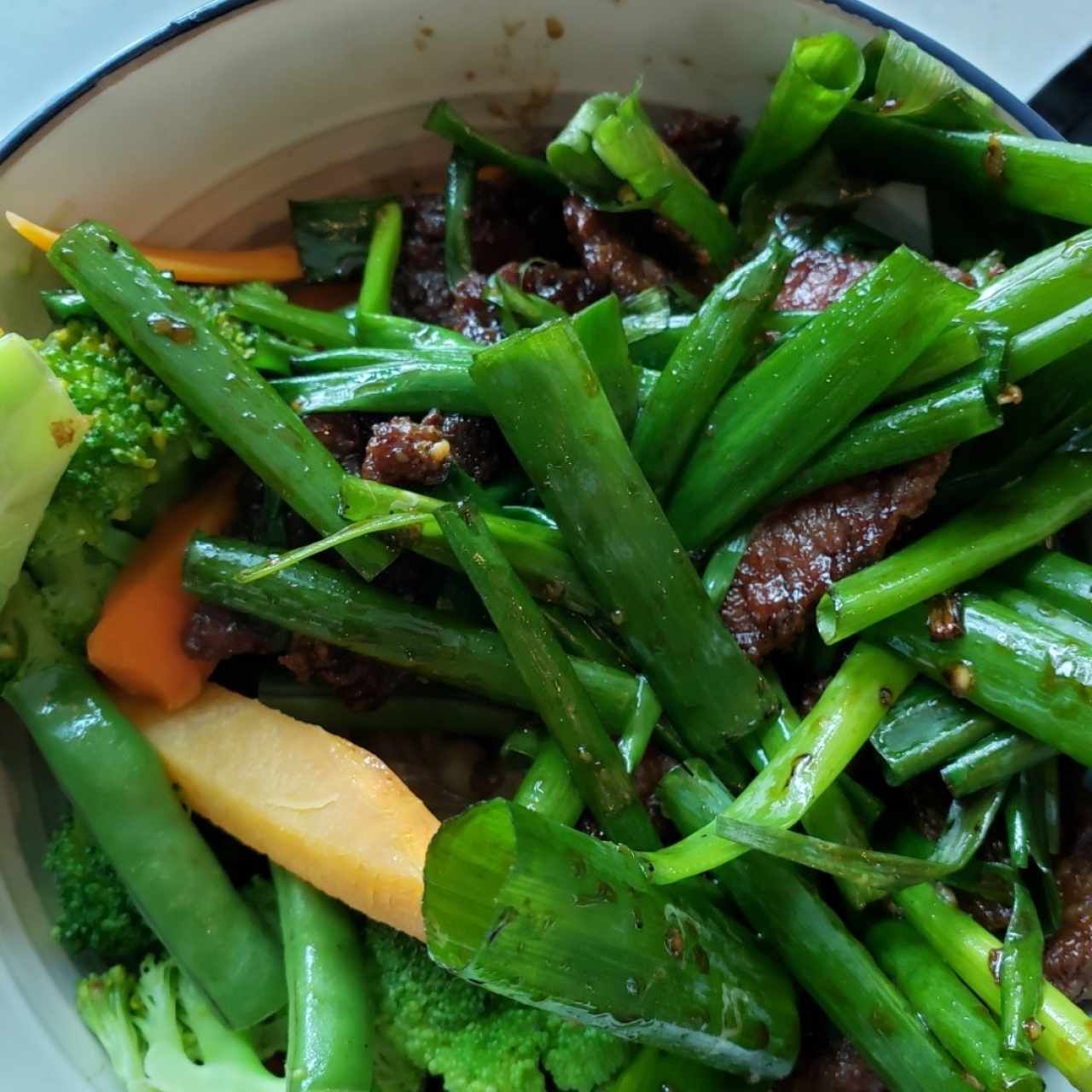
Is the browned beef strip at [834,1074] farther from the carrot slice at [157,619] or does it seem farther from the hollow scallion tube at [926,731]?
the carrot slice at [157,619]

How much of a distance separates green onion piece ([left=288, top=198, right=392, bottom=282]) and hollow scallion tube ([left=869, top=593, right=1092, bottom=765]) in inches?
37.0

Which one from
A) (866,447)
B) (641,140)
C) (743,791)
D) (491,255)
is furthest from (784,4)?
(743,791)

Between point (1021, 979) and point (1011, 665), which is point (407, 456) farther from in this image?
point (1021, 979)

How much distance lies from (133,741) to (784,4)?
129 cm

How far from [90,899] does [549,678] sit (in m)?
0.68

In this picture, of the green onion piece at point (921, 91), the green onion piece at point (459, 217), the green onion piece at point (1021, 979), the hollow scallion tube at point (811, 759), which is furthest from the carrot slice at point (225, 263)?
the green onion piece at point (1021, 979)

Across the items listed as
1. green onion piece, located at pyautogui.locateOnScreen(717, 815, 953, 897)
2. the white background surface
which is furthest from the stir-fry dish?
the white background surface

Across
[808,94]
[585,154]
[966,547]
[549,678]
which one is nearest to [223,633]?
[549,678]

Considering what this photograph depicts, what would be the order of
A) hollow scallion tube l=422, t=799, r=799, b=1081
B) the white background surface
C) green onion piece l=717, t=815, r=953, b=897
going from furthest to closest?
the white background surface
green onion piece l=717, t=815, r=953, b=897
hollow scallion tube l=422, t=799, r=799, b=1081

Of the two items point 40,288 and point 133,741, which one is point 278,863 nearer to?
point 133,741

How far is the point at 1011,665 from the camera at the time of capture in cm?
111

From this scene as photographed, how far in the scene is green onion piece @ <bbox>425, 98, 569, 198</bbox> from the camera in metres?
1.45

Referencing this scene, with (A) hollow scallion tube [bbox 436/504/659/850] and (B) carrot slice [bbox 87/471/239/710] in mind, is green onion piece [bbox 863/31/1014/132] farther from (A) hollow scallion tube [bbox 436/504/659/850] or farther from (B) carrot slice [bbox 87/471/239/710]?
(B) carrot slice [bbox 87/471/239/710]

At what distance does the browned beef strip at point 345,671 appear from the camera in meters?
1.25
